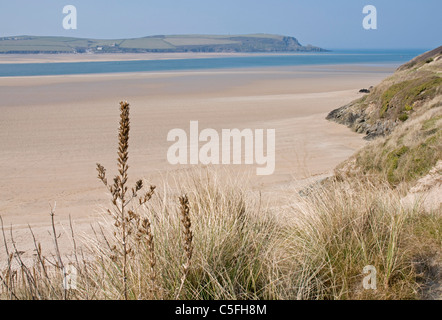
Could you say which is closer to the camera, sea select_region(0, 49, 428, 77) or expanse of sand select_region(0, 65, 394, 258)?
expanse of sand select_region(0, 65, 394, 258)

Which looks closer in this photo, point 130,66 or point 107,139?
point 107,139

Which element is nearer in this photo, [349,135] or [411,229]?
[411,229]

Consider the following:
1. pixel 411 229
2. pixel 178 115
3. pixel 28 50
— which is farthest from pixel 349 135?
pixel 28 50

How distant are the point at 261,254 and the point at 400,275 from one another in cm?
116

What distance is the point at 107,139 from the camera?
17.6 m

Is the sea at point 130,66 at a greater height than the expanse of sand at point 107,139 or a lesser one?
greater

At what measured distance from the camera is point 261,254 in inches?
151

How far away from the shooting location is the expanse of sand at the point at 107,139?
1080cm

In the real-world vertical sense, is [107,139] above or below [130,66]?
below

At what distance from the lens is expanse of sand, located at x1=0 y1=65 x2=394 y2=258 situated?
1080 cm

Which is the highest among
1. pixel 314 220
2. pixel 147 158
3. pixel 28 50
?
pixel 28 50

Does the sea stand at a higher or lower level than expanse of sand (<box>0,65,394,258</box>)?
higher

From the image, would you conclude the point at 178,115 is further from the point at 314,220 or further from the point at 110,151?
the point at 314,220
